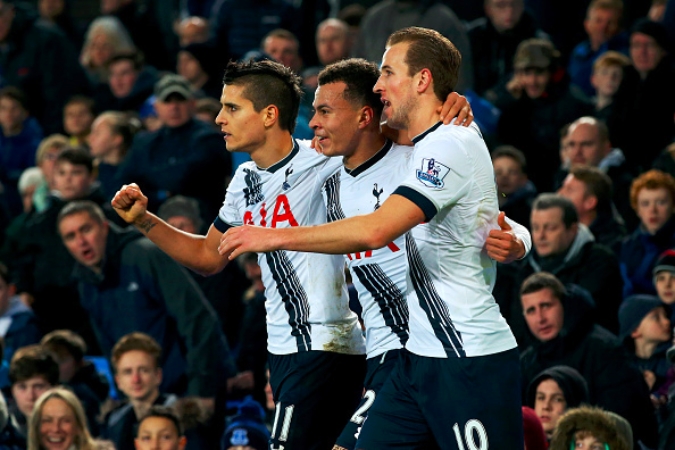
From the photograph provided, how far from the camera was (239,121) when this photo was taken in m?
5.84

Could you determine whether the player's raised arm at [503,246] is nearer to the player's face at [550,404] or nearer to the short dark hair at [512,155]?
the player's face at [550,404]

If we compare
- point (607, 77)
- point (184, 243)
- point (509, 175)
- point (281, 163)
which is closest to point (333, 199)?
point (281, 163)

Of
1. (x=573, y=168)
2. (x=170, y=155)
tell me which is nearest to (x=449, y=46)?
(x=573, y=168)

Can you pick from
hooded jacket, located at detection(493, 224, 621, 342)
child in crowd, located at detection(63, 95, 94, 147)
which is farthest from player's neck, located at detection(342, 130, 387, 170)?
child in crowd, located at detection(63, 95, 94, 147)

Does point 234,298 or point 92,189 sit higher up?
point 92,189

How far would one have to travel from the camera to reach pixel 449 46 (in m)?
5.28

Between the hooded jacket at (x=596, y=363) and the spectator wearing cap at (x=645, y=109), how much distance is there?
3.26m

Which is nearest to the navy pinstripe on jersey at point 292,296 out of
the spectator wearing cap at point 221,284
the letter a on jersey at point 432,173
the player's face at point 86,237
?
the letter a on jersey at point 432,173

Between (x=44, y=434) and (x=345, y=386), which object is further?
(x=44, y=434)

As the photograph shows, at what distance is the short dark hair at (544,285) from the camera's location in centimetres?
842

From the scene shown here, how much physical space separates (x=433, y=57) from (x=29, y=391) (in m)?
Result: 5.06

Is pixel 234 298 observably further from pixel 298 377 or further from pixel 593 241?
pixel 298 377

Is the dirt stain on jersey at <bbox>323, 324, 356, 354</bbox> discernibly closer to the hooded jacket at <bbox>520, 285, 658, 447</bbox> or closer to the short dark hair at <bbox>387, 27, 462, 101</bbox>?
the short dark hair at <bbox>387, 27, 462, 101</bbox>

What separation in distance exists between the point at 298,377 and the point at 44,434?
324 centimetres
